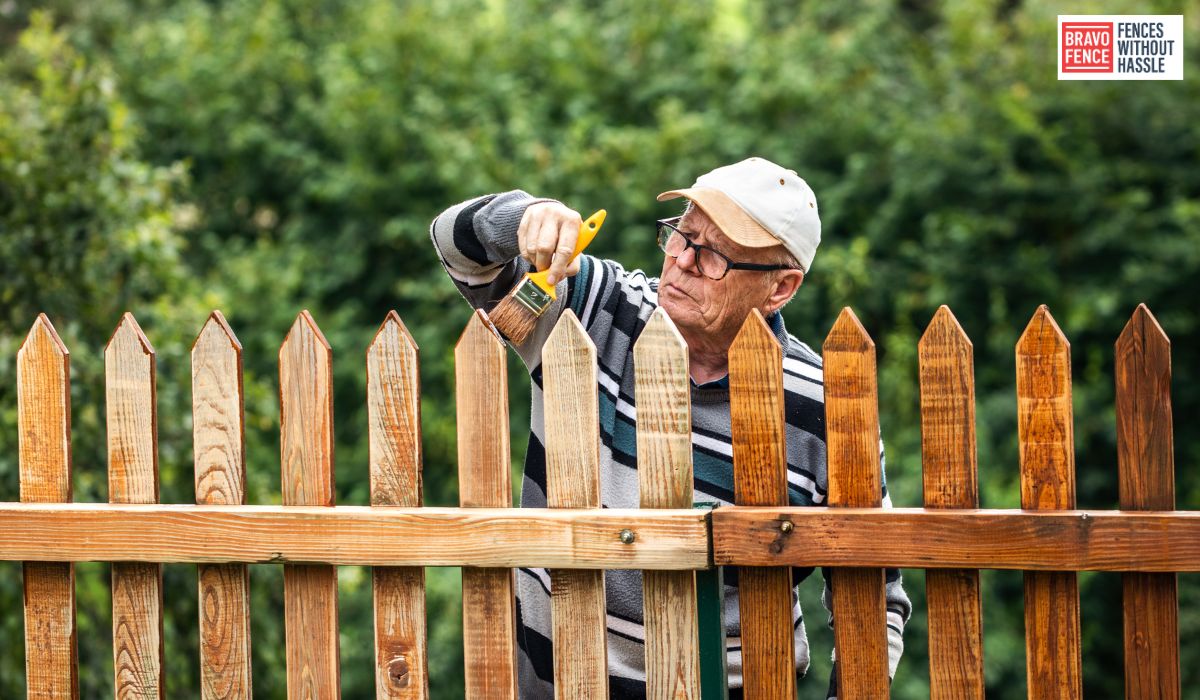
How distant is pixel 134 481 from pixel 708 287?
104cm

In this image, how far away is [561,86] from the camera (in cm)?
709

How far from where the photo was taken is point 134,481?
212 cm

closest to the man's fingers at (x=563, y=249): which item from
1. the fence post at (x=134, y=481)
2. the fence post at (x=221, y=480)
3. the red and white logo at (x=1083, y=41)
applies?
the fence post at (x=221, y=480)

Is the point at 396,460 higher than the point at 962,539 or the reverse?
higher

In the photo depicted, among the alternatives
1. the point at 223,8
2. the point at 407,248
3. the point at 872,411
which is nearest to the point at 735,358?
the point at 872,411

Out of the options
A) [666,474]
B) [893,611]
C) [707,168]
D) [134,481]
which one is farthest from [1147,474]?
[707,168]

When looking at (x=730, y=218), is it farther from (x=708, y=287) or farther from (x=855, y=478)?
(x=855, y=478)

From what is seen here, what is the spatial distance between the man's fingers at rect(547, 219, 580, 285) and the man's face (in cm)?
27

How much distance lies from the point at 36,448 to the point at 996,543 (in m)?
1.60

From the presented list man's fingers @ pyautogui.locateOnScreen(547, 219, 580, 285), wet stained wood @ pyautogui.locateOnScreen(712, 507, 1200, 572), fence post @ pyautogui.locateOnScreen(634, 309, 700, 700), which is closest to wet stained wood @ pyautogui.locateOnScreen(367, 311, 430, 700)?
man's fingers @ pyautogui.locateOnScreen(547, 219, 580, 285)

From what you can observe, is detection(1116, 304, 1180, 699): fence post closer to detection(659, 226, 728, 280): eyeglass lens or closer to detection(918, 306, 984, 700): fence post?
detection(918, 306, 984, 700): fence post

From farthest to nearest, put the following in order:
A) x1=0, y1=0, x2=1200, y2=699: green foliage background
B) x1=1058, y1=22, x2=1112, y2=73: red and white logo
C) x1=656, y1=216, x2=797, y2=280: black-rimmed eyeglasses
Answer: x1=0, y1=0, x2=1200, y2=699: green foliage background → x1=1058, y1=22, x2=1112, y2=73: red and white logo → x1=656, y1=216, x2=797, y2=280: black-rimmed eyeglasses

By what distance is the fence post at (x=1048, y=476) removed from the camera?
1.82 metres

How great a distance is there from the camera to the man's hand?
80.3 inches
